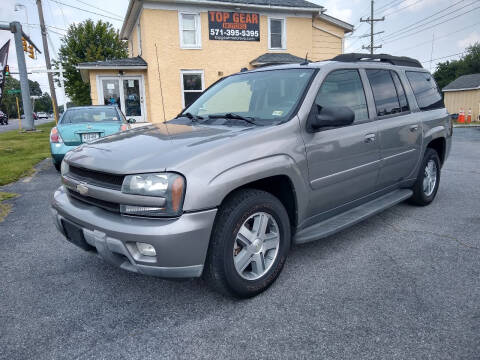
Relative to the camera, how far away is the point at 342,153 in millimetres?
3266

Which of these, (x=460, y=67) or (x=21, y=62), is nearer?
(x=21, y=62)

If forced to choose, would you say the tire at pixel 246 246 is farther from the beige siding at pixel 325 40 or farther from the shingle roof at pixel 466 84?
the shingle roof at pixel 466 84

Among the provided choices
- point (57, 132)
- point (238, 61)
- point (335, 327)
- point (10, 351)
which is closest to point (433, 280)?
point (335, 327)

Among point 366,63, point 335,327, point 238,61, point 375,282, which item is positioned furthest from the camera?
point 238,61

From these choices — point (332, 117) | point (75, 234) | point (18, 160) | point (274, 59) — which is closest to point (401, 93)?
point (332, 117)

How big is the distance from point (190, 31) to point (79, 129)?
10.7 m

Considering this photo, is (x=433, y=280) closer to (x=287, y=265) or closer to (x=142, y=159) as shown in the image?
(x=287, y=265)

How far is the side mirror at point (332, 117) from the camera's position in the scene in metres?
2.92

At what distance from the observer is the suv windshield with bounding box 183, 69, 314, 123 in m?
3.16

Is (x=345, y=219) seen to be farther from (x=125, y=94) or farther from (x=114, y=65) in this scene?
(x=125, y=94)

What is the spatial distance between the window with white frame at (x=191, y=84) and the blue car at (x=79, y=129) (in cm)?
856

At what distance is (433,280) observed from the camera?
2.93 metres

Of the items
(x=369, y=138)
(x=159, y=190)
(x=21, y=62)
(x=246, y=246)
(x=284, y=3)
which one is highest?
(x=284, y=3)

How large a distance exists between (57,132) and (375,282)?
697 cm
